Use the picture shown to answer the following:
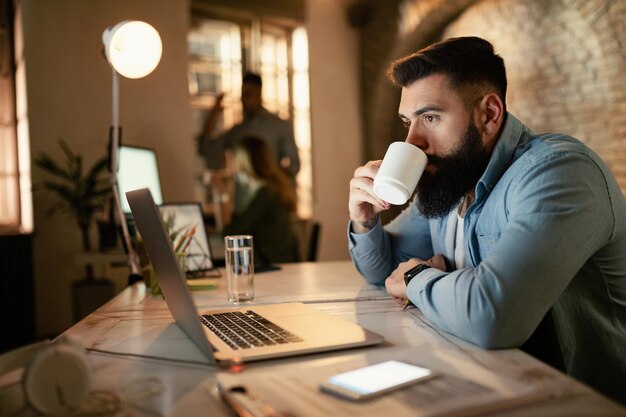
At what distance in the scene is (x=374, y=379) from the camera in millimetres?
780

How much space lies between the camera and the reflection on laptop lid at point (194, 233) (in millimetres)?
1912

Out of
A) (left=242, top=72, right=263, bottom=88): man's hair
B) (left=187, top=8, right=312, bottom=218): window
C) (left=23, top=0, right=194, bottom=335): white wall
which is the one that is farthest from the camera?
(left=187, top=8, right=312, bottom=218): window

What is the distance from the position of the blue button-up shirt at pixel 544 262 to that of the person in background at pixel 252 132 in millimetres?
3468

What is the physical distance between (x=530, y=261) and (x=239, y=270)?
75 cm

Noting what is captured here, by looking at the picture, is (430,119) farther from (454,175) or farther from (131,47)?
(131,47)

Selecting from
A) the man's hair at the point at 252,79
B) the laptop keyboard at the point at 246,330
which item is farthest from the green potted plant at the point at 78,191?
the laptop keyboard at the point at 246,330

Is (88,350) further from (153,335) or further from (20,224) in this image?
(20,224)

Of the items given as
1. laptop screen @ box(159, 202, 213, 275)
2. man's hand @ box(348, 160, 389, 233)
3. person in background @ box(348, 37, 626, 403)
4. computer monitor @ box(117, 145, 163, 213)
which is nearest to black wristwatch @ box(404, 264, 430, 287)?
person in background @ box(348, 37, 626, 403)

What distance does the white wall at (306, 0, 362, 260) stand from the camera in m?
5.47

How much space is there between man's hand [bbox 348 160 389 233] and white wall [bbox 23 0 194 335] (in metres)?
2.76

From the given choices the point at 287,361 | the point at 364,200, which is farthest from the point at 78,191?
the point at 287,361

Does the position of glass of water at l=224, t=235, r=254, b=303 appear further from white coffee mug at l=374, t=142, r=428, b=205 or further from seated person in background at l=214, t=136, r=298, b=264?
seated person in background at l=214, t=136, r=298, b=264

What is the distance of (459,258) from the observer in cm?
148

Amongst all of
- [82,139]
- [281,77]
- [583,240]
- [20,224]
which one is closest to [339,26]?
[281,77]
